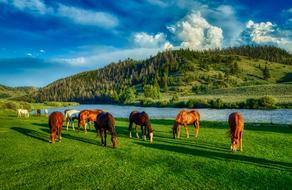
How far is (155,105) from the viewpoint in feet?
371

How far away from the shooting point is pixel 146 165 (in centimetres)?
1331

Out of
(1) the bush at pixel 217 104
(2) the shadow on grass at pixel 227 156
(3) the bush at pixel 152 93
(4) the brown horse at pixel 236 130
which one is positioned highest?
(3) the bush at pixel 152 93

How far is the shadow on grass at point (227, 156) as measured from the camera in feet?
44.0

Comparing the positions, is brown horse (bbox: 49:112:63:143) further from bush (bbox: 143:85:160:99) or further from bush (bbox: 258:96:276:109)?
bush (bbox: 143:85:160:99)

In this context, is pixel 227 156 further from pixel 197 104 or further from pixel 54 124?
pixel 197 104

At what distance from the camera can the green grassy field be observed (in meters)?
10.9

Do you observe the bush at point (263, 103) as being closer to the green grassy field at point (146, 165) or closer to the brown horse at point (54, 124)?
the green grassy field at point (146, 165)

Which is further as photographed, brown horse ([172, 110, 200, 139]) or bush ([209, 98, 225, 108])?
bush ([209, 98, 225, 108])

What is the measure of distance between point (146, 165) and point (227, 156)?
5040 millimetres

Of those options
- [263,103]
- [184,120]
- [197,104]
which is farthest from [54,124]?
[197,104]

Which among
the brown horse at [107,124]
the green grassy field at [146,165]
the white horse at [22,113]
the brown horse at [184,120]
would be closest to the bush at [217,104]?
the white horse at [22,113]

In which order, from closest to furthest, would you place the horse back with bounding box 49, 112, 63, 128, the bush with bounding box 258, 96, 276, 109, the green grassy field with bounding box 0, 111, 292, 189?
the green grassy field with bounding box 0, 111, 292, 189, the horse back with bounding box 49, 112, 63, 128, the bush with bounding box 258, 96, 276, 109

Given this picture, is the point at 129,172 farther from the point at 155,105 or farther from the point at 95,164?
the point at 155,105

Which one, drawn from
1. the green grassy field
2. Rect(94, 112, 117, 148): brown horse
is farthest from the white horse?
Rect(94, 112, 117, 148): brown horse
